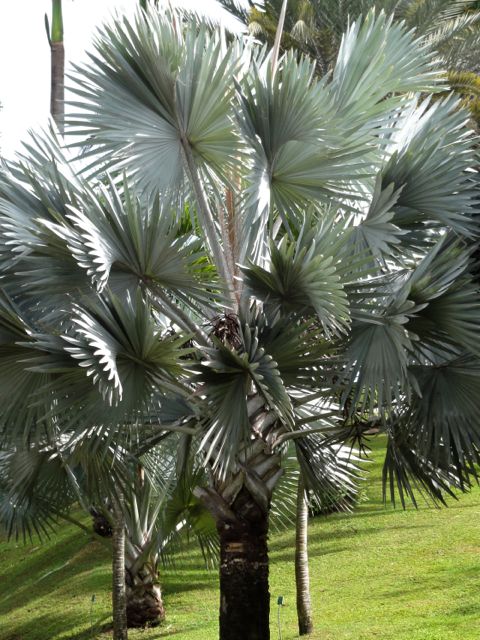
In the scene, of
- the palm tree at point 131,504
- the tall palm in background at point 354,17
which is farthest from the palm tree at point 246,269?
the tall palm in background at point 354,17

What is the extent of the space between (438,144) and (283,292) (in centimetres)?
169

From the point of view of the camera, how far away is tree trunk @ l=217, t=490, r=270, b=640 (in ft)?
24.0

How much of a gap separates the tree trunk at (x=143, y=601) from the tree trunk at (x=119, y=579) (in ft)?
3.86

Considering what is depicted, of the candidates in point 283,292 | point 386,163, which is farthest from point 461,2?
point 283,292

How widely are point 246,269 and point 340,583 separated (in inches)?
306

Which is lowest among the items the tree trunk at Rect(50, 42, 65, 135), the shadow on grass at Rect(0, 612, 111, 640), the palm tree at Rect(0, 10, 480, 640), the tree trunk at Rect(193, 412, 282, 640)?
the shadow on grass at Rect(0, 612, 111, 640)

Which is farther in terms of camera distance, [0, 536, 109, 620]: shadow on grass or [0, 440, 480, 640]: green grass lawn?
[0, 536, 109, 620]: shadow on grass

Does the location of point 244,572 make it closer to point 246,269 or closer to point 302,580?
point 246,269

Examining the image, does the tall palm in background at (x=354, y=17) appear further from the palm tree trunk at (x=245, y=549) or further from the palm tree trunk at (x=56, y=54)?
the palm tree trunk at (x=245, y=549)

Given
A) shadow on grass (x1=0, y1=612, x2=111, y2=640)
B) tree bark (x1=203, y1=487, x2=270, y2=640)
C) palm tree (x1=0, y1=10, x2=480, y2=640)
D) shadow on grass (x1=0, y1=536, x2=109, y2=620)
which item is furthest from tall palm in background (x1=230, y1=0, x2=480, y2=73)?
tree bark (x1=203, y1=487, x2=270, y2=640)

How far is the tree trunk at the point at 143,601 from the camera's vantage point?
1362 centimetres

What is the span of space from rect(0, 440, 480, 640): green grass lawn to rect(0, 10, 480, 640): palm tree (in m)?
3.43

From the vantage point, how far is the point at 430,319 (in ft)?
21.7

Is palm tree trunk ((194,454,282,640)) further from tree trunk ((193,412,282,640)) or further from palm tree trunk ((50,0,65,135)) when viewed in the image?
palm tree trunk ((50,0,65,135))
